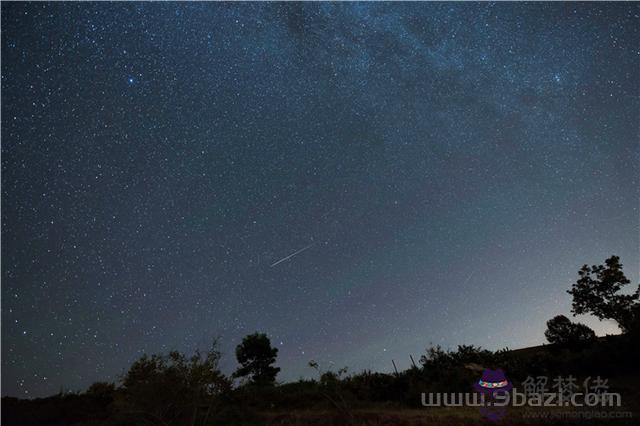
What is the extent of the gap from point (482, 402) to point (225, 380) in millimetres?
11983

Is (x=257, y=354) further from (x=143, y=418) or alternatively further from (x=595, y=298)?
(x=595, y=298)

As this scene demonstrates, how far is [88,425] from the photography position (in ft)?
77.4

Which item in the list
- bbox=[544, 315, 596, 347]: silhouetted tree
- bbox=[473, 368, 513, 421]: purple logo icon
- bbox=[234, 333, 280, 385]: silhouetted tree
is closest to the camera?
bbox=[473, 368, 513, 421]: purple logo icon

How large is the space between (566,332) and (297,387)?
2242cm

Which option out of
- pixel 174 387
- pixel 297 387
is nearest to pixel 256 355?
pixel 297 387

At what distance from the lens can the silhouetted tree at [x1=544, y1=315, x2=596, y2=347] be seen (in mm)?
27667

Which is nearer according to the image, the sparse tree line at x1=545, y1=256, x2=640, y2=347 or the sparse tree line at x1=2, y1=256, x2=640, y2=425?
the sparse tree line at x1=2, y1=256, x2=640, y2=425

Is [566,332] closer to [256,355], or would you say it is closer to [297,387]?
[297,387]

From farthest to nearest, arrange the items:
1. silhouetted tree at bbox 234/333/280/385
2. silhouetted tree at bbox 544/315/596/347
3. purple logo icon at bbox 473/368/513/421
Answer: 1. silhouetted tree at bbox 234/333/280/385
2. silhouetted tree at bbox 544/315/596/347
3. purple logo icon at bbox 473/368/513/421

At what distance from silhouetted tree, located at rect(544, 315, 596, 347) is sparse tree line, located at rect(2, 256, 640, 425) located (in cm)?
7

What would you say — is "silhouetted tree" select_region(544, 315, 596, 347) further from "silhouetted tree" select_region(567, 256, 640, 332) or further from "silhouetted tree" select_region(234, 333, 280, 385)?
"silhouetted tree" select_region(234, 333, 280, 385)

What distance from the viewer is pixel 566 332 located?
30.7 metres

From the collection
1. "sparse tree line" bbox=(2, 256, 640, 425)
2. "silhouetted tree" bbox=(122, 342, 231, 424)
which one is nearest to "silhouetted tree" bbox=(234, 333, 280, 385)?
"sparse tree line" bbox=(2, 256, 640, 425)

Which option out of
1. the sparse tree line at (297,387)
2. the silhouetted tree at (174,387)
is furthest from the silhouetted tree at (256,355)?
the silhouetted tree at (174,387)
